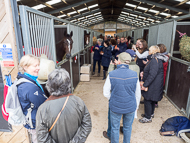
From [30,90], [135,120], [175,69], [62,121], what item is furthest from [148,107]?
[30,90]

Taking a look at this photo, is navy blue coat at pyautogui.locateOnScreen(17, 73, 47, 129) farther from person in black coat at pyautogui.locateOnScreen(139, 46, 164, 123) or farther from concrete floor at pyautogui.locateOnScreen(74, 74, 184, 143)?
person in black coat at pyautogui.locateOnScreen(139, 46, 164, 123)

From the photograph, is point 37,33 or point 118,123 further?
point 37,33

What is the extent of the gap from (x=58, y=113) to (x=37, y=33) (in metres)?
1.70

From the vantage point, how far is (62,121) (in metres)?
1.06

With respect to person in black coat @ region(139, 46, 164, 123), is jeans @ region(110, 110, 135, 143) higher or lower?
lower

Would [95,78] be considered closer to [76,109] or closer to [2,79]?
[2,79]

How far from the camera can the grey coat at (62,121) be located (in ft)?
3.40

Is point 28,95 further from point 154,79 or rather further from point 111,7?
point 111,7

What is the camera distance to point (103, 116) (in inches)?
116

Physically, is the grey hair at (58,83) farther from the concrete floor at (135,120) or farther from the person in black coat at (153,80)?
the person in black coat at (153,80)

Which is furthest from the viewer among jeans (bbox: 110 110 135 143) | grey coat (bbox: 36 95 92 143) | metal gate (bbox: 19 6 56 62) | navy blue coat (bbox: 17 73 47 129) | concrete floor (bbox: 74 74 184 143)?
concrete floor (bbox: 74 74 184 143)

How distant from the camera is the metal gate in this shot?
1.58m

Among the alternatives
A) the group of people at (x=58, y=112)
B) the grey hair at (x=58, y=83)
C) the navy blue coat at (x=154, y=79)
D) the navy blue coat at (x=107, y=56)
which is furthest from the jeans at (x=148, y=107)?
the navy blue coat at (x=107, y=56)

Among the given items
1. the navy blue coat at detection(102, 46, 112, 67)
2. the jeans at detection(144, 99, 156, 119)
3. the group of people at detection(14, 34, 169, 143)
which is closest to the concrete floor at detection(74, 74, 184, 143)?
the jeans at detection(144, 99, 156, 119)
